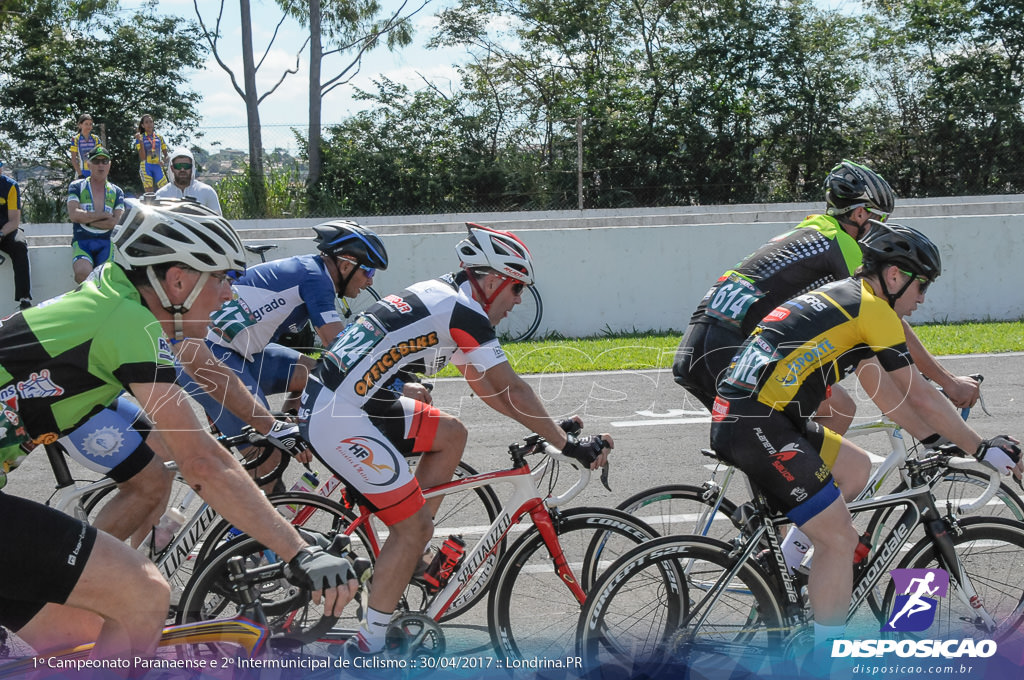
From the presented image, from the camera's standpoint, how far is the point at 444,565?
4191mm

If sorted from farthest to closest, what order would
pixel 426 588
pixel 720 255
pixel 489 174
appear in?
1. pixel 489 174
2. pixel 720 255
3. pixel 426 588

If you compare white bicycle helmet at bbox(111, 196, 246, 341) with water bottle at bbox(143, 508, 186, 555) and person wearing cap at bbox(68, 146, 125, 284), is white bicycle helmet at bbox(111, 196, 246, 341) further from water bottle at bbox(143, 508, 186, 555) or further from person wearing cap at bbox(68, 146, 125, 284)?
person wearing cap at bbox(68, 146, 125, 284)

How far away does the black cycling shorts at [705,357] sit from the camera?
4.77 meters

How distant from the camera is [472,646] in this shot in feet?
14.1

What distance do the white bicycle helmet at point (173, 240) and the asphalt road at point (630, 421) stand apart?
7.05ft

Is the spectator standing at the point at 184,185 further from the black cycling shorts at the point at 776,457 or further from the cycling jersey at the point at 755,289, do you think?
the black cycling shorts at the point at 776,457

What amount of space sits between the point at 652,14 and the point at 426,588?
2296 cm

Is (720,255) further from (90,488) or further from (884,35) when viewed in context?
(884,35)

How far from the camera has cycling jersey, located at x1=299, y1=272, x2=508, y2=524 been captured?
400cm

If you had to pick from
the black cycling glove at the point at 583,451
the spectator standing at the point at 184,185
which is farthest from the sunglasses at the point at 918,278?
the spectator standing at the point at 184,185

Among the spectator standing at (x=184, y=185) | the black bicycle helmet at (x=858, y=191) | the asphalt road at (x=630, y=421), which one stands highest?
the spectator standing at (x=184, y=185)

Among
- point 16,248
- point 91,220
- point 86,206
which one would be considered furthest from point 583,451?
point 16,248

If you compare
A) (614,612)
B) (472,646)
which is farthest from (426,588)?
(614,612)

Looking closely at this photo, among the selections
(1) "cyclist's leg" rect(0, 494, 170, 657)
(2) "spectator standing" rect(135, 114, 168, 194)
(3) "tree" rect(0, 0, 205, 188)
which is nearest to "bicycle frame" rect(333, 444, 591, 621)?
(1) "cyclist's leg" rect(0, 494, 170, 657)
